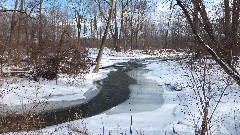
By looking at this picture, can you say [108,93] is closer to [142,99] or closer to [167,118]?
[142,99]

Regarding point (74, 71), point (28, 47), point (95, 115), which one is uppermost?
point (28, 47)

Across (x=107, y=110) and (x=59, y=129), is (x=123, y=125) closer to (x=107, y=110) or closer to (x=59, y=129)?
(x=59, y=129)

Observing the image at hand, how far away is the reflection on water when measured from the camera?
11391 millimetres

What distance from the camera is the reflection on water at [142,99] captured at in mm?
11391

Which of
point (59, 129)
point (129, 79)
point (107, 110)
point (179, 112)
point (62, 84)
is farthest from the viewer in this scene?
point (129, 79)

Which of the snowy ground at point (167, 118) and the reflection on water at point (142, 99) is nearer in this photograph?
the snowy ground at point (167, 118)

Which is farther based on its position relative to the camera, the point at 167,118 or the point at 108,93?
the point at 108,93

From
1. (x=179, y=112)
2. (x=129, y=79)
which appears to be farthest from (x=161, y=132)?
(x=129, y=79)

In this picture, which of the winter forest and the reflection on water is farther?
the reflection on water

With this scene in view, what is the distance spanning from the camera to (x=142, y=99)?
13258mm

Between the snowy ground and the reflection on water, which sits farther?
the reflection on water

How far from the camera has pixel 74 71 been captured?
16812 mm

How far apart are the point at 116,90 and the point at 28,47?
5512 millimetres

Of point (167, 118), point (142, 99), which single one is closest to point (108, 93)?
point (142, 99)
